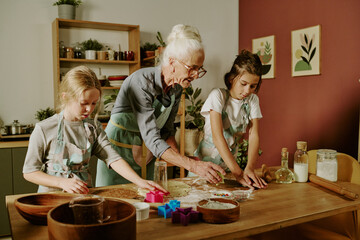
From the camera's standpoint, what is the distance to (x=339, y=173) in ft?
6.45

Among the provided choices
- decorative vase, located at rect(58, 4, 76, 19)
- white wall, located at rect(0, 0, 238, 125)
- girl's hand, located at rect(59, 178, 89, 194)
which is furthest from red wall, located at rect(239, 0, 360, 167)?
girl's hand, located at rect(59, 178, 89, 194)

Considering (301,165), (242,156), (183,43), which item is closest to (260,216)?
(301,165)

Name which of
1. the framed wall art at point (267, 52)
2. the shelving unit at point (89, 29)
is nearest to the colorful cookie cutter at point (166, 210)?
the shelving unit at point (89, 29)

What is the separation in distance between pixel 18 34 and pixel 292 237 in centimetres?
333

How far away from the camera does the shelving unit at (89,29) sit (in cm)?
350

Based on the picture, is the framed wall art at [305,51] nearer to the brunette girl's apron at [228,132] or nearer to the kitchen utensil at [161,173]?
the brunette girl's apron at [228,132]

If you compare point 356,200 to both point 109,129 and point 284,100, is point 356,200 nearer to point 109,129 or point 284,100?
point 109,129

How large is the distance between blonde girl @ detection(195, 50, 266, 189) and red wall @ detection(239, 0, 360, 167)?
5.29 feet

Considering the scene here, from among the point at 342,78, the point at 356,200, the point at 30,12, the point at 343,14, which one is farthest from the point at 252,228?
the point at 30,12

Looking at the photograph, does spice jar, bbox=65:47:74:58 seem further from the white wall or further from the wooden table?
the wooden table

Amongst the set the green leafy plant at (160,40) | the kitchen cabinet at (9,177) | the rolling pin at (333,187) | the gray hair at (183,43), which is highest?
the green leafy plant at (160,40)

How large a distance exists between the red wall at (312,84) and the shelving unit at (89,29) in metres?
1.53

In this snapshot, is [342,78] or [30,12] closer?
[342,78]

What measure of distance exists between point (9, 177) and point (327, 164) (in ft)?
9.00
